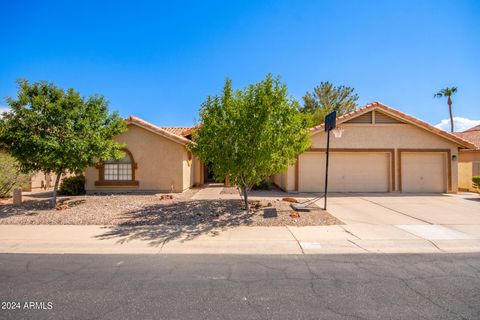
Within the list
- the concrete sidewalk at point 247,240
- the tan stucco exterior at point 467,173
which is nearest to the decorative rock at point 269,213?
the concrete sidewalk at point 247,240

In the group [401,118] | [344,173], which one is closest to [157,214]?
[344,173]

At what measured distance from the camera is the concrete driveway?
781 centimetres

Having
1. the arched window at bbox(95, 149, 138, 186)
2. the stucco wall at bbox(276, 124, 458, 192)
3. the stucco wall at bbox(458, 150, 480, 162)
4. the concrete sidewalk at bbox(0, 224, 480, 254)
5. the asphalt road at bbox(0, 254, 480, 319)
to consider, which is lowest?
the asphalt road at bbox(0, 254, 480, 319)

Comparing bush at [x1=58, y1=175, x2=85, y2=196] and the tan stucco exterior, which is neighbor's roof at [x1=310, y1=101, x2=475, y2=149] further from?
bush at [x1=58, y1=175, x2=85, y2=196]

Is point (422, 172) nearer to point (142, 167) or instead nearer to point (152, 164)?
point (152, 164)

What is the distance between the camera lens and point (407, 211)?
9344 millimetres

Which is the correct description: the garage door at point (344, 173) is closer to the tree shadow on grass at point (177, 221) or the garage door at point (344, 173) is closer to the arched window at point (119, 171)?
the tree shadow on grass at point (177, 221)

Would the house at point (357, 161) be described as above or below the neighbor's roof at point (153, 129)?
below

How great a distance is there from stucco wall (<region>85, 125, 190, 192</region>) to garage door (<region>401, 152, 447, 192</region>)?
508 inches

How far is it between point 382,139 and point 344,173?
292 centimetres

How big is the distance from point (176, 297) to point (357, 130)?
13.9 metres

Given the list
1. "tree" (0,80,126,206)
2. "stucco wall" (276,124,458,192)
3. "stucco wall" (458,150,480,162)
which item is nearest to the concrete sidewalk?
"tree" (0,80,126,206)

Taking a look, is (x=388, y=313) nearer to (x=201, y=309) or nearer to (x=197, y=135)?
(x=201, y=309)

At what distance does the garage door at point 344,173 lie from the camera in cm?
1457
